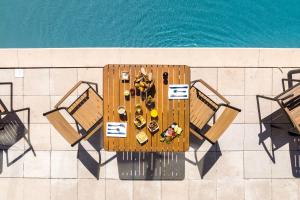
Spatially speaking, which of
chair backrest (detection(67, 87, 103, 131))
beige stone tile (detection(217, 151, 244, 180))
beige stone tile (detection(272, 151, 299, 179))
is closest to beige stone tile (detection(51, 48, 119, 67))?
chair backrest (detection(67, 87, 103, 131))

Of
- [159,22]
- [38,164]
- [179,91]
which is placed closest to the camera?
[179,91]

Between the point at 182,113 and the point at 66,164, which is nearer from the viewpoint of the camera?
the point at 182,113

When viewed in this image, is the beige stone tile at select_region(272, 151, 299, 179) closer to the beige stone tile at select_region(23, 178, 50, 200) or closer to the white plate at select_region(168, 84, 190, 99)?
the white plate at select_region(168, 84, 190, 99)

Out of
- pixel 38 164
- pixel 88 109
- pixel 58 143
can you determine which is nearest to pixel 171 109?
pixel 88 109

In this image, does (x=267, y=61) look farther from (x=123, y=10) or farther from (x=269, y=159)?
(x=123, y=10)

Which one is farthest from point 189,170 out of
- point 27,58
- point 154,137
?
point 27,58

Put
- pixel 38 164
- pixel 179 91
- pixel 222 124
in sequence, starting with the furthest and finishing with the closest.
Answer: pixel 38 164 → pixel 222 124 → pixel 179 91

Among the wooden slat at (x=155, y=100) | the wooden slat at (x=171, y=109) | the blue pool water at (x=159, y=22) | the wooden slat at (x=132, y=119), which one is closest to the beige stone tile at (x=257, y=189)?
the wooden slat at (x=171, y=109)

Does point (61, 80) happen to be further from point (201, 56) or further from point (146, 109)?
point (201, 56)
